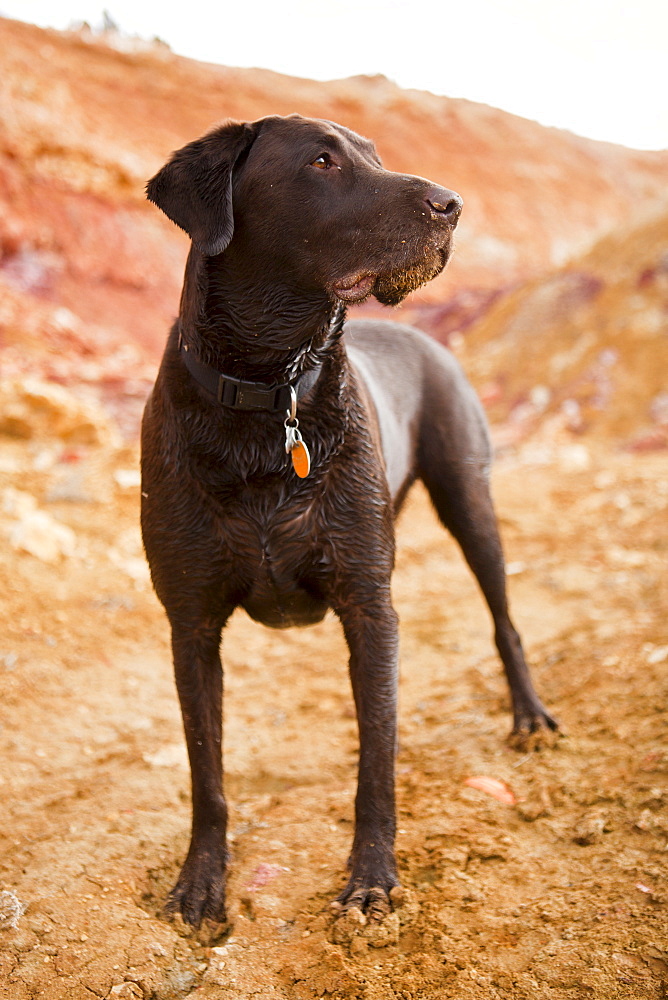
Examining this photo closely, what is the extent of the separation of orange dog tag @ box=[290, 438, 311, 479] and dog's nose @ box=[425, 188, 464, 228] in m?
0.74

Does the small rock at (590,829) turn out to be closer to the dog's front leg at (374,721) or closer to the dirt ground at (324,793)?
the dirt ground at (324,793)

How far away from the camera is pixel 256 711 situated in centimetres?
409

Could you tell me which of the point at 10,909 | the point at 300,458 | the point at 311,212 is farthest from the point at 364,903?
the point at 311,212

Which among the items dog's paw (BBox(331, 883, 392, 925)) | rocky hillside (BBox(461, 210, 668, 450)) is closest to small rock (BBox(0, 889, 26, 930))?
dog's paw (BBox(331, 883, 392, 925))

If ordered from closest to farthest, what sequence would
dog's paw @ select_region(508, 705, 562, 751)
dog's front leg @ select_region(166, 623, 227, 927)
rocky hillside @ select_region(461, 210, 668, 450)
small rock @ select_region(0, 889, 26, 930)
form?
small rock @ select_region(0, 889, 26, 930)
dog's front leg @ select_region(166, 623, 227, 927)
dog's paw @ select_region(508, 705, 562, 751)
rocky hillside @ select_region(461, 210, 668, 450)

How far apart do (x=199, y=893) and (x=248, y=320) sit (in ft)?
5.47

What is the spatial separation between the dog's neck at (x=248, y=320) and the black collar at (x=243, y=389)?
0.08 ft

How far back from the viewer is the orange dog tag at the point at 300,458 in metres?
2.40

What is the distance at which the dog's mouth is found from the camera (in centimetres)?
233

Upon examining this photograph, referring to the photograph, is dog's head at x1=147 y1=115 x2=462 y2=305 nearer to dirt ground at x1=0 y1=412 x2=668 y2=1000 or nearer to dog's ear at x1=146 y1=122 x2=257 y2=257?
dog's ear at x1=146 y1=122 x2=257 y2=257

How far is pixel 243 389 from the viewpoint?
2375mm

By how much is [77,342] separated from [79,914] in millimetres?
11928

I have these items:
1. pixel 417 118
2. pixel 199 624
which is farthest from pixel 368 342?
pixel 417 118

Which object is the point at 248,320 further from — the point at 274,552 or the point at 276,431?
the point at 274,552
